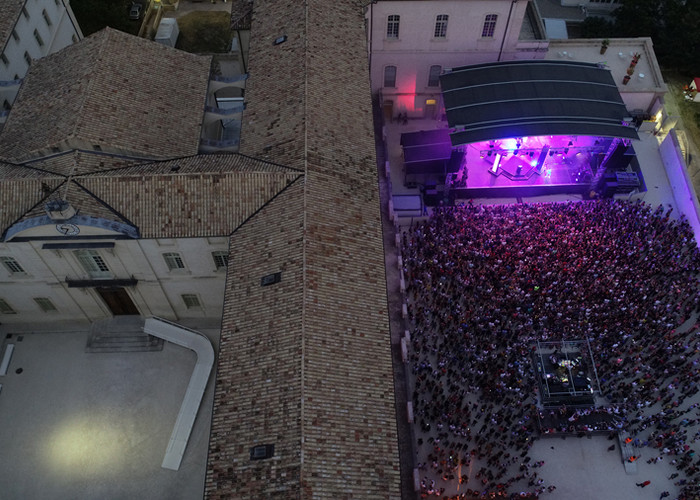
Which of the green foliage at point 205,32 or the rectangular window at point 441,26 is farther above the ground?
the green foliage at point 205,32

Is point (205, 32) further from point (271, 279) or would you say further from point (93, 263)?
point (271, 279)

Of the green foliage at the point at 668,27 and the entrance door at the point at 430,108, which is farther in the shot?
the green foliage at the point at 668,27

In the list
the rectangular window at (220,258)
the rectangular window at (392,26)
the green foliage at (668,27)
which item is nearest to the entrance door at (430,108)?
the rectangular window at (392,26)

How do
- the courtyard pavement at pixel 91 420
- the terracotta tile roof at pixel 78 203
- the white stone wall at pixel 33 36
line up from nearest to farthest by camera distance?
the terracotta tile roof at pixel 78 203
the courtyard pavement at pixel 91 420
the white stone wall at pixel 33 36

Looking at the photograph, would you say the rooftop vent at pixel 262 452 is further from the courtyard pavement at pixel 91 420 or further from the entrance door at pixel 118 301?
the entrance door at pixel 118 301

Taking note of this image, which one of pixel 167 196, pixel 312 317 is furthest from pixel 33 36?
pixel 312 317

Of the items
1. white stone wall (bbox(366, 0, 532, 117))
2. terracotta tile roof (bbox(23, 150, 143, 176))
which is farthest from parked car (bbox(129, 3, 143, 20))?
terracotta tile roof (bbox(23, 150, 143, 176))
